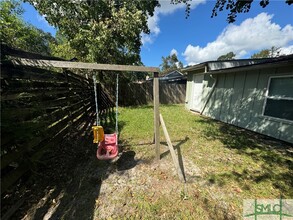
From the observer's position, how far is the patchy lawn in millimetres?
2309

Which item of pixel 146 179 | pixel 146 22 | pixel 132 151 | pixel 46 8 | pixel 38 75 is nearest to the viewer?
pixel 38 75

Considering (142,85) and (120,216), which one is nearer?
(120,216)

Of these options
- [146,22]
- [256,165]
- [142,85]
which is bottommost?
[256,165]

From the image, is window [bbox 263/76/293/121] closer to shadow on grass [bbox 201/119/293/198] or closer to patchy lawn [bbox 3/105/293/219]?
shadow on grass [bbox 201/119/293/198]

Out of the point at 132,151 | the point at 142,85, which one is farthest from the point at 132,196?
the point at 142,85

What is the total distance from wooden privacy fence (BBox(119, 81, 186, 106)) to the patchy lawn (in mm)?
7763

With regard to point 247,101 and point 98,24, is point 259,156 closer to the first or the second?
point 247,101

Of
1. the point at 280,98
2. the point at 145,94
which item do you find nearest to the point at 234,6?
the point at 280,98

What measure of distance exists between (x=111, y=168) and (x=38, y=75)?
2.31m

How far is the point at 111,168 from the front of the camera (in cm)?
337

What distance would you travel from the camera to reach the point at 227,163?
3611mm

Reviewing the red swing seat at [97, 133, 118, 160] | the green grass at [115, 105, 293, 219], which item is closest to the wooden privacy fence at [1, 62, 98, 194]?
the red swing seat at [97, 133, 118, 160]

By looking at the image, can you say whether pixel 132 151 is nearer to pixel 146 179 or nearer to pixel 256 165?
pixel 146 179
